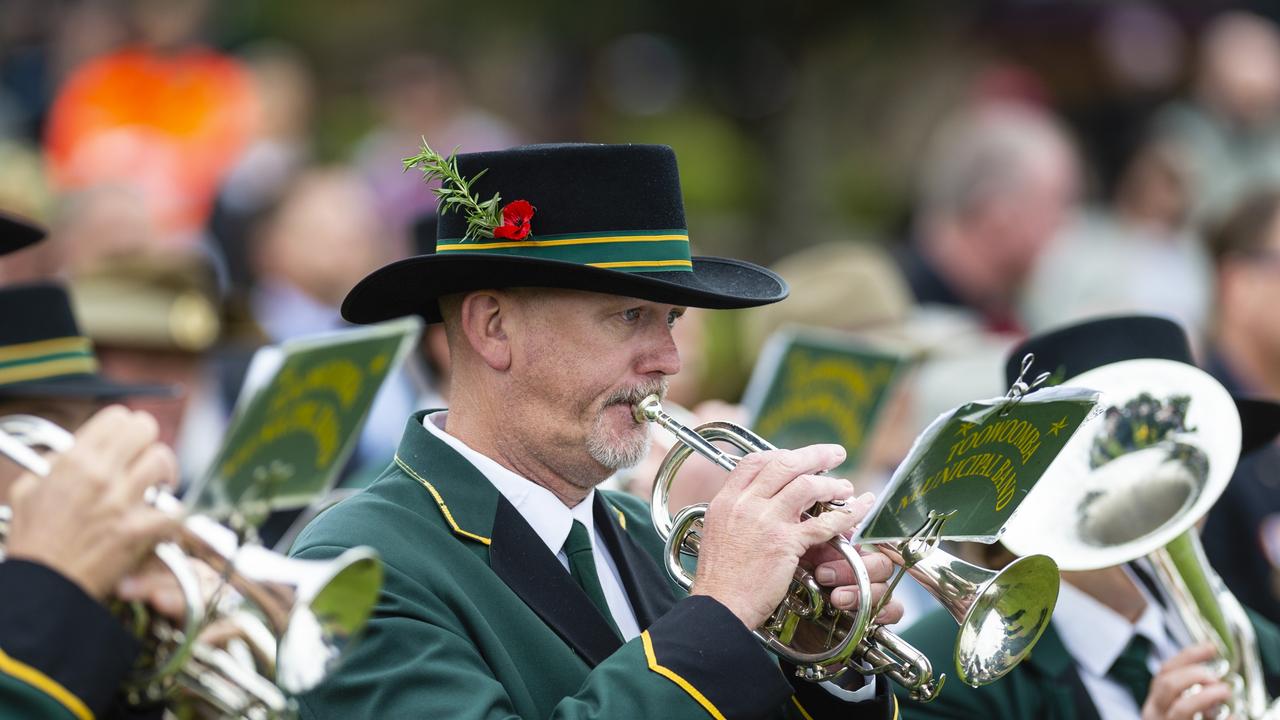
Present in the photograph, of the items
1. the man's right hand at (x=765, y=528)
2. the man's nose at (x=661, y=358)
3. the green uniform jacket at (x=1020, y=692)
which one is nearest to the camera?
the man's right hand at (x=765, y=528)

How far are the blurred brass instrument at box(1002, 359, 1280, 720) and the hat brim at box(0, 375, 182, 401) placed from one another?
2.25 metres

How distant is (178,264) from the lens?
761cm

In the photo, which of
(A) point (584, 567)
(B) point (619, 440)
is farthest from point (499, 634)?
(B) point (619, 440)

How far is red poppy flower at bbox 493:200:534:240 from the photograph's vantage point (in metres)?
3.61

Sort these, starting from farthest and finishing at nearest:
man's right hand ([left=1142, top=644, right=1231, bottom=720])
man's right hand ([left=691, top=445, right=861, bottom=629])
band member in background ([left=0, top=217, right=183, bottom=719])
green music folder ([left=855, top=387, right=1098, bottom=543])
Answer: man's right hand ([left=1142, top=644, right=1231, bottom=720]) < man's right hand ([left=691, top=445, right=861, bottom=629]) < green music folder ([left=855, top=387, right=1098, bottom=543]) < band member in background ([left=0, top=217, right=183, bottom=719])

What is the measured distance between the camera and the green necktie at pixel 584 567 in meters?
3.74

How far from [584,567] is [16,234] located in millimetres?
1255

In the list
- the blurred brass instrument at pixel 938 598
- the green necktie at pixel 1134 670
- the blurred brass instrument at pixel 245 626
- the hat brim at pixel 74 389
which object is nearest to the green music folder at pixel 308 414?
the hat brim at pixel 74 389

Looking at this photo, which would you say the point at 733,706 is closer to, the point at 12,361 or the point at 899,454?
the point at 12,361

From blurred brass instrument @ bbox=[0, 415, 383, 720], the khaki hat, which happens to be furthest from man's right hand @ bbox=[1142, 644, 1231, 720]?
the khaki hat

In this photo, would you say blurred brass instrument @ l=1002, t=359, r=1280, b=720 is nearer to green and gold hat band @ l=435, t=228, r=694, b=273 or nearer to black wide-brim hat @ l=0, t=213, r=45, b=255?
green and gold hat band @ l=435, t=228, r=694, b=273

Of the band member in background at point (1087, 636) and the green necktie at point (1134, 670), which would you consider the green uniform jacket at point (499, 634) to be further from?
the green necktie at point (1134, 670)

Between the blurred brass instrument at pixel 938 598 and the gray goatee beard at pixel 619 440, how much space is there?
0.22 ft

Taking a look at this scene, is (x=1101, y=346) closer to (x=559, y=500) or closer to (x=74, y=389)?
(x=559, y=500)
